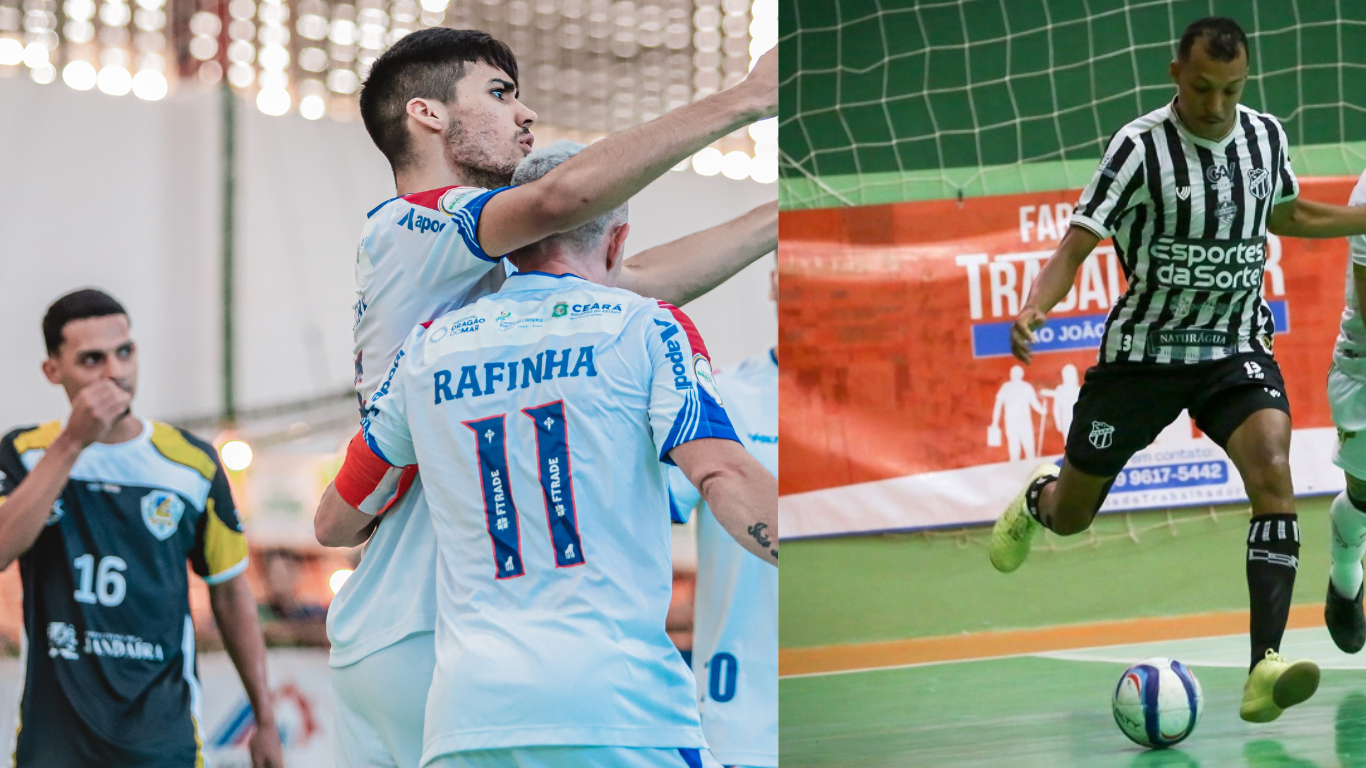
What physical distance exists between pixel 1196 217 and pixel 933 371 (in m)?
2.27

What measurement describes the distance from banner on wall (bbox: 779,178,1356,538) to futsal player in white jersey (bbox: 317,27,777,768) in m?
3.52

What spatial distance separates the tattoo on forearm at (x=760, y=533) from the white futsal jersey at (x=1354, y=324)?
337 cm

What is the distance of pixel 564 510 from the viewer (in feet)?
5.88

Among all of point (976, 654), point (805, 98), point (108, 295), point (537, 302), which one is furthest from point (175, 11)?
point (976, 654)

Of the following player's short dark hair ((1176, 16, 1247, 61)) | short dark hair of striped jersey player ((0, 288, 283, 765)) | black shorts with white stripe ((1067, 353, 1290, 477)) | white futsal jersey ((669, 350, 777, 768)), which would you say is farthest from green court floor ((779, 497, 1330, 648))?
short dark hair of striped jersey player ((0, 288, 283, 765))

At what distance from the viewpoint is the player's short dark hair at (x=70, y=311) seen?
3.37m

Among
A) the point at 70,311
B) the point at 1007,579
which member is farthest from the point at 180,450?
the point at 1007,579

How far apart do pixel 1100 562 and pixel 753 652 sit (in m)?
3.31

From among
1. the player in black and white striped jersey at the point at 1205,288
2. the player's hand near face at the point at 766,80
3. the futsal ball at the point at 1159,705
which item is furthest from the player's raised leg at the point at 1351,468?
the player's hand near face at the point at 766,80

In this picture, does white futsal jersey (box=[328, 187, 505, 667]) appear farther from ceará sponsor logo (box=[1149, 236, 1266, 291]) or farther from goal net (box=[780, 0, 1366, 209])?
goal net (box=[780, 0, 1366, 209])

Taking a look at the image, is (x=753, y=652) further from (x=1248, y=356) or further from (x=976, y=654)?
(x=976, y=654)

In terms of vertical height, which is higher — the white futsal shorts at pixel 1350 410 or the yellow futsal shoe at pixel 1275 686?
the white futsal shorts at pixel 1350 410

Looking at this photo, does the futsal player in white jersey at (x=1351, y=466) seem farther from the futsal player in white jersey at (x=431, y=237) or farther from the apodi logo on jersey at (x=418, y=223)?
the apodi logo on jersey at (x=418, y=223)

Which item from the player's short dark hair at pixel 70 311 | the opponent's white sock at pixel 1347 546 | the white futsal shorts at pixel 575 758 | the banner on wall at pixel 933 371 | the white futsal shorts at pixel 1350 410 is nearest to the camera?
the white futsal shorts at pixel 575 758
